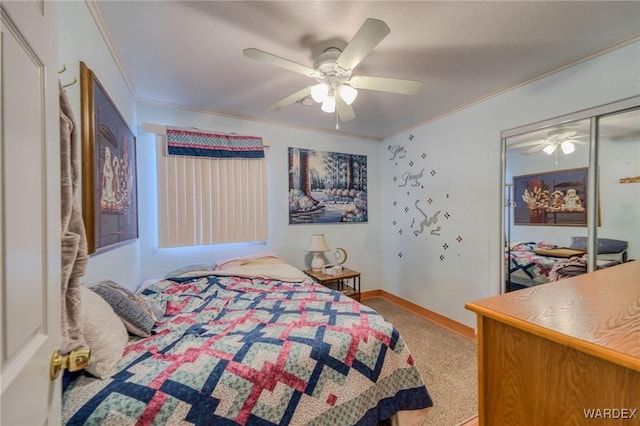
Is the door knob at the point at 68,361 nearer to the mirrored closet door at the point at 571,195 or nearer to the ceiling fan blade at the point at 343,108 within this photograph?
the ceiling fan blade at the point at 343,108

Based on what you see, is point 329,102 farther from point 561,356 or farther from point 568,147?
point 568,147

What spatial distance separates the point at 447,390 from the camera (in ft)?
6.03

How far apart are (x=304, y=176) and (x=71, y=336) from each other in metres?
2.80

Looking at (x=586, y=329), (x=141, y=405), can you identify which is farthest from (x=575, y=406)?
(x=141, y=405)

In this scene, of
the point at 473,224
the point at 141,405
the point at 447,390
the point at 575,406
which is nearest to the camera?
the point at 575,406

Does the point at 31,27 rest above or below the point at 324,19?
below

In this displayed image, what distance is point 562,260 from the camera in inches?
79.2

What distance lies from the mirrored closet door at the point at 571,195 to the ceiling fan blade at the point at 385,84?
4.28 ft

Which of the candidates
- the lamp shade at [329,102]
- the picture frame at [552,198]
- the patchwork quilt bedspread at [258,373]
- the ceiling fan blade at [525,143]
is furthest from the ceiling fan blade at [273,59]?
the picture frame at [552,198]

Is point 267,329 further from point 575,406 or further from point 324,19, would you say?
point 324,19

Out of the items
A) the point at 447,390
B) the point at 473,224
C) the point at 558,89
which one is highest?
the point at 558,89

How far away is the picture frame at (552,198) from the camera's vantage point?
6.21 feet

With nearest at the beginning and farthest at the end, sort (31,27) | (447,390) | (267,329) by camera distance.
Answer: (31,27) < (267,329) < (447,390)

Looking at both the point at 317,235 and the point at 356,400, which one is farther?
the point at 317,235
